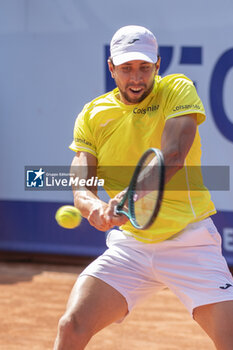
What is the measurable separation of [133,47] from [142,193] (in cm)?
68

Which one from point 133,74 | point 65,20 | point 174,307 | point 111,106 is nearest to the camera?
point 133,74

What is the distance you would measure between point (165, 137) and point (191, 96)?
0.77 ft

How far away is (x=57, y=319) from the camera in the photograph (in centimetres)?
481

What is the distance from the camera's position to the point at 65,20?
6250 mm

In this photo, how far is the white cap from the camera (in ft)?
9.46

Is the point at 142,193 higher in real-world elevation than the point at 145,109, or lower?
lower

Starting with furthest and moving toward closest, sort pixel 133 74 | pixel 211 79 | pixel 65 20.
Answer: pixel 65 20, pixel 211 79, pixel 133 74

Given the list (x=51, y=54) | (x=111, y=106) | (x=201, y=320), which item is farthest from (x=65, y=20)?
(x=201, y=320)

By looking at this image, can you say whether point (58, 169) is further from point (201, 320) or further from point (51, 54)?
point (201, 320)

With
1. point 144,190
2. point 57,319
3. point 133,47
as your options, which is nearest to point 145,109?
point 133,47
